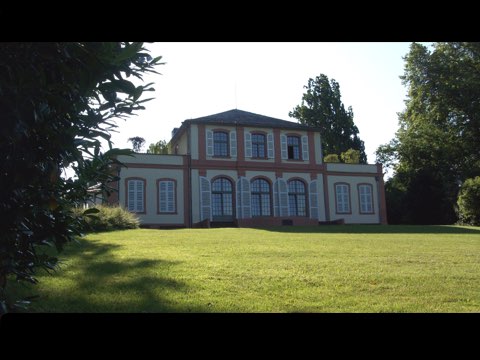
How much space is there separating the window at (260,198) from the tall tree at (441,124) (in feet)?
34.4

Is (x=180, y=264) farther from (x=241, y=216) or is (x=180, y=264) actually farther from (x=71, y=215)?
(x=241, y=216)

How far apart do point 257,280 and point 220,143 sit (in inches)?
891

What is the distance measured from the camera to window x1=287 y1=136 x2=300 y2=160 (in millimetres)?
30438

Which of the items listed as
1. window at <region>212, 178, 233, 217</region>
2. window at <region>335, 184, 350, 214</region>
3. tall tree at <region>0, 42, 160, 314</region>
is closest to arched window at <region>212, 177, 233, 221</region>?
window at <region>212, 178, 233, 217</region>

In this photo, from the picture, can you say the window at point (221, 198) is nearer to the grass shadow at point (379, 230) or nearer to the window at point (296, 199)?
the window at point (296, 199)

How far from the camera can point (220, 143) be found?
29.0 meters

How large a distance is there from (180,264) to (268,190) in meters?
21.6

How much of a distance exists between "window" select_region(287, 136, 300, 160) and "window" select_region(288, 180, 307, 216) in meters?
1.70

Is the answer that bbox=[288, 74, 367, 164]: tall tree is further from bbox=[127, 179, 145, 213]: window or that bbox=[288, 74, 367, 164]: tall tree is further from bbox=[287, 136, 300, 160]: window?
bbox=[127, 179, 145, 213]: window

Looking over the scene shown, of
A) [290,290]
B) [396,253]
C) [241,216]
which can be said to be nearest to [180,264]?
[290,290]

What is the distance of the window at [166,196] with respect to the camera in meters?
27.1

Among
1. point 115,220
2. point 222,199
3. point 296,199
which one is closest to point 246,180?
point 222,199

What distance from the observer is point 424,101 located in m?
33.7

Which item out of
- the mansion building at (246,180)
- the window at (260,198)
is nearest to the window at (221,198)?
the mansion building at (246,180)
